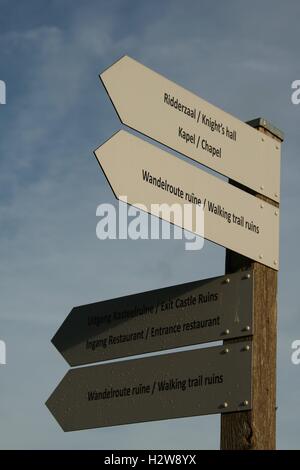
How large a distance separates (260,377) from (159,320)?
0.73 m

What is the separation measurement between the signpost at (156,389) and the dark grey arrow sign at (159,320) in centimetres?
9

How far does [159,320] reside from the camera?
239 inches

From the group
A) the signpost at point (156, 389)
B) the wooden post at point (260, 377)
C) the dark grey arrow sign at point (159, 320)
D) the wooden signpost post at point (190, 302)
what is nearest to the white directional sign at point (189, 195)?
the wooden signpost post at point (190, 302)

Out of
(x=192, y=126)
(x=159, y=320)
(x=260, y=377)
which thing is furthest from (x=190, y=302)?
(x=192, y=126)

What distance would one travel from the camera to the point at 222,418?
565cm

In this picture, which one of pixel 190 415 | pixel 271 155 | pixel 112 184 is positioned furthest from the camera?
pixel 271 155

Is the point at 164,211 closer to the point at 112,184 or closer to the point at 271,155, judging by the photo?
the point at 112,184

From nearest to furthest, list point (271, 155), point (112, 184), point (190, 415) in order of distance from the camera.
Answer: point (112, 184), point (190, 415), point (271, 155)

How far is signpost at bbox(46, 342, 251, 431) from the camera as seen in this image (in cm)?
564

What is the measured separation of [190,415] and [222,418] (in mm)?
175

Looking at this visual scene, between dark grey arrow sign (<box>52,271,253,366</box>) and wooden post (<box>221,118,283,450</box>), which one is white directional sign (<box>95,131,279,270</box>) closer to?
wooden post (<box>221,118,283,450</box>)

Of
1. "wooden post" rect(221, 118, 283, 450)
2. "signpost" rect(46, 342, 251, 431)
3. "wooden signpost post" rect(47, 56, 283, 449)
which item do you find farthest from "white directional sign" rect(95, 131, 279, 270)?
"signpost" rect(46, 342, 251, 431)

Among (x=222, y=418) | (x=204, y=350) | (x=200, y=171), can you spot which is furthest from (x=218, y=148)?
(x=222, y=418)

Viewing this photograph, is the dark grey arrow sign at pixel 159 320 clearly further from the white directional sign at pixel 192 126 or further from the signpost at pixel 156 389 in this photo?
the white directional sign at pixel 192 126
